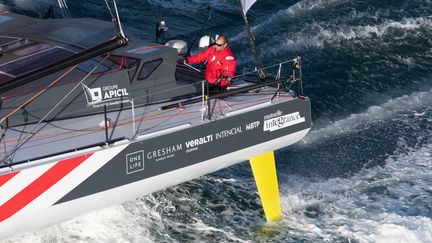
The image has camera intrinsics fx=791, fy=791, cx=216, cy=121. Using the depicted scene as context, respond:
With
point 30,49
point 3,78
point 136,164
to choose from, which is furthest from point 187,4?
point 136,164

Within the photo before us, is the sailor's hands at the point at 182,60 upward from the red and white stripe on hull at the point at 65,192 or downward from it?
upward

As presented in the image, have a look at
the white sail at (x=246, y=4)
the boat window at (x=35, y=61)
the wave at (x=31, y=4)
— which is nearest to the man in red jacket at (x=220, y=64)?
the white sail at (x=246, y=4)

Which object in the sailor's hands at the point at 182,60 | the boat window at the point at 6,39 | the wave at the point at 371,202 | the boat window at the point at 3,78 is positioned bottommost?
the wave at the point at 371,202

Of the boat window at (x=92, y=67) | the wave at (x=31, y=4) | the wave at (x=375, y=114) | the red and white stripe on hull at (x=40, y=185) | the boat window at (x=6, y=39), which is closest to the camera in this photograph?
the red and white stripe on hull at (x=40, y=185)

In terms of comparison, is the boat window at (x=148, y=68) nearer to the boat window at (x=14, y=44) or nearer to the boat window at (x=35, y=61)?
the boat window at (x=35, y=61)

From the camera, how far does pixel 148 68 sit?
9.16 metres

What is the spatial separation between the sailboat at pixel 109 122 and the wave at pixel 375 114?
2.04m

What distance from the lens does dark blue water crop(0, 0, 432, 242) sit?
31.8 ft

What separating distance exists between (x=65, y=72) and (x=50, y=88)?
0.38 m

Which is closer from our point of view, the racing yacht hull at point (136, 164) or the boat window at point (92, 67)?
the racing yacht hull at point (136, 164)

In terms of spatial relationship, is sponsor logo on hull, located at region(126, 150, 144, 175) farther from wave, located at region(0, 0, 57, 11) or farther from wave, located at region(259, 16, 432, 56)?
wave, located at region(0, 0, 57, 11)

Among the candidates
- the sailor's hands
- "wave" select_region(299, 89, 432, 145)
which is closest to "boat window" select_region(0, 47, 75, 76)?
the sailor's hands

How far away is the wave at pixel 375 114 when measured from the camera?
38.8 ft

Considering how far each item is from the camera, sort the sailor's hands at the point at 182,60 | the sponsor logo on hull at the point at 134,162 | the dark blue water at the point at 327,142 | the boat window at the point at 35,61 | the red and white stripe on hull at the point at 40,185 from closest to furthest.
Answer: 1. the red and white stripe on hull at the point at 40,185
2. the sponsor logo on hull at the point at 134,162
3. the boat window at the point at 35,61
4. the dark blue water at the point at 327,142
5. the sailor's hands at the point at 182,60
